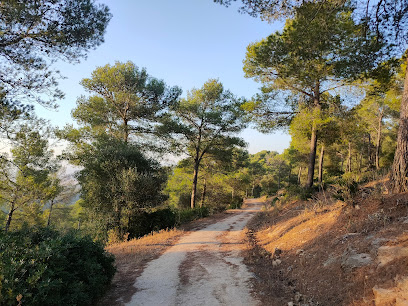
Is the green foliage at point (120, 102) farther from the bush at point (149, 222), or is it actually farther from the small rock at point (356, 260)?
the small rock at point (356, 260)

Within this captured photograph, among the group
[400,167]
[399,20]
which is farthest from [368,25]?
[400,167]

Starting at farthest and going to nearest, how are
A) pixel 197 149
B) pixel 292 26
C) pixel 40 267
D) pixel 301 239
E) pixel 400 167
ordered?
pixel 197 149 → pixel 292 26 → pixel 301 239 → pixel 400 167 → pixel 40 267

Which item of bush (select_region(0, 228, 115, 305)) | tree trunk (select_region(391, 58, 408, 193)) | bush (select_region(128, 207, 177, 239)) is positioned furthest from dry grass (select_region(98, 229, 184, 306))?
tree trunk (select_region(391, 58, 408, 193))

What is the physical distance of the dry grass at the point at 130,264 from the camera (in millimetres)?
5120

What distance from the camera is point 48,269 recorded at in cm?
368

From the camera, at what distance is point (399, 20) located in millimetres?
7930

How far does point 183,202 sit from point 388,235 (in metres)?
27.4

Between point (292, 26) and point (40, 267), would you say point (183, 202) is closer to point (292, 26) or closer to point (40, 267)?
point (292, 26)

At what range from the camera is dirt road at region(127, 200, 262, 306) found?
486 centimetres

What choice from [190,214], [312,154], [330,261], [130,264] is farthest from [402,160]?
[190,214]

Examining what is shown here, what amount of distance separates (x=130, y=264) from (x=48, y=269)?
14.3 feet

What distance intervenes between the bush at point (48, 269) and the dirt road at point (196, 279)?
1.11 m

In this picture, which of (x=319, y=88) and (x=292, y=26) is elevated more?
(x=292, y=26)

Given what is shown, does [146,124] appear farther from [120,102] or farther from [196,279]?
[196,279]
